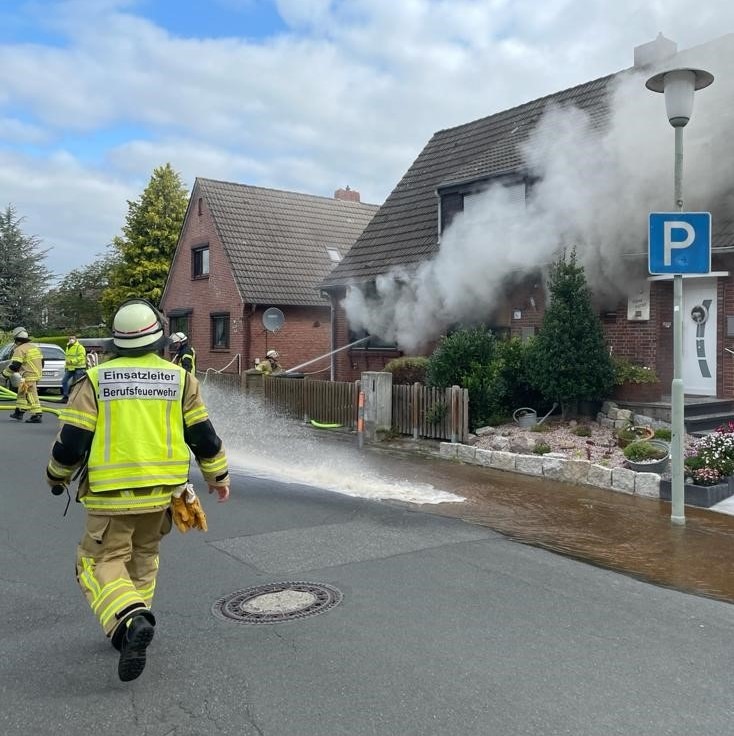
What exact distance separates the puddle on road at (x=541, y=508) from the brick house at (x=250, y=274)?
1082 centimetres

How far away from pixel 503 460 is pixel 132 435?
6.72 m

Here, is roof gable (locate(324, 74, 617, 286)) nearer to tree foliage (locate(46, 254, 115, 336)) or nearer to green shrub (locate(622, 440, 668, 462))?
green shrub (locate(622, 440, 668, 462))

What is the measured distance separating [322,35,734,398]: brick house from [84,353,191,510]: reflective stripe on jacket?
9076mm

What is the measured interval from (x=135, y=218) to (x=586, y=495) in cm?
2950

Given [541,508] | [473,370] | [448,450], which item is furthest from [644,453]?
[473,370]

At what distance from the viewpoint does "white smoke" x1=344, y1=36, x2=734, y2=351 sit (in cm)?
1100

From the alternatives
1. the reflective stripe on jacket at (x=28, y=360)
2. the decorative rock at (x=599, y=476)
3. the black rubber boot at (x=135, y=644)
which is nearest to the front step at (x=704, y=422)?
the decorative rock at (x=599, y=476)

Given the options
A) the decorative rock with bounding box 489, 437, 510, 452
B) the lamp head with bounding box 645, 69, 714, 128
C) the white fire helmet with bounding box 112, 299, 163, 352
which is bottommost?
the decorative rock with bounding box 489, 437, 510, 452

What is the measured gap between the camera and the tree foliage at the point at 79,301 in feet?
136

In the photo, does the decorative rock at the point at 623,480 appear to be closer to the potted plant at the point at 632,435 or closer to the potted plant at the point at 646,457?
the potted plant at the point at 646,457

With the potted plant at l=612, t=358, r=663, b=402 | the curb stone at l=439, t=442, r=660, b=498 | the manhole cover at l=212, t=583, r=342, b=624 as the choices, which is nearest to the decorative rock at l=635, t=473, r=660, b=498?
the curb stone at l=439, t=442, r=660, b=498

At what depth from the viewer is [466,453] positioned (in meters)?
10.2

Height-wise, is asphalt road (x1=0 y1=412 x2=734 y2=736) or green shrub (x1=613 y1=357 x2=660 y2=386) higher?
green shrub (x1=613 y1=357 x2=660 y2=386)

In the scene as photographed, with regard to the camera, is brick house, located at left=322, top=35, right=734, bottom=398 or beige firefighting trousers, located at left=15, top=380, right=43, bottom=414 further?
beige firefighting trousers, located at left=15, top=380, right=43, bottom=414
